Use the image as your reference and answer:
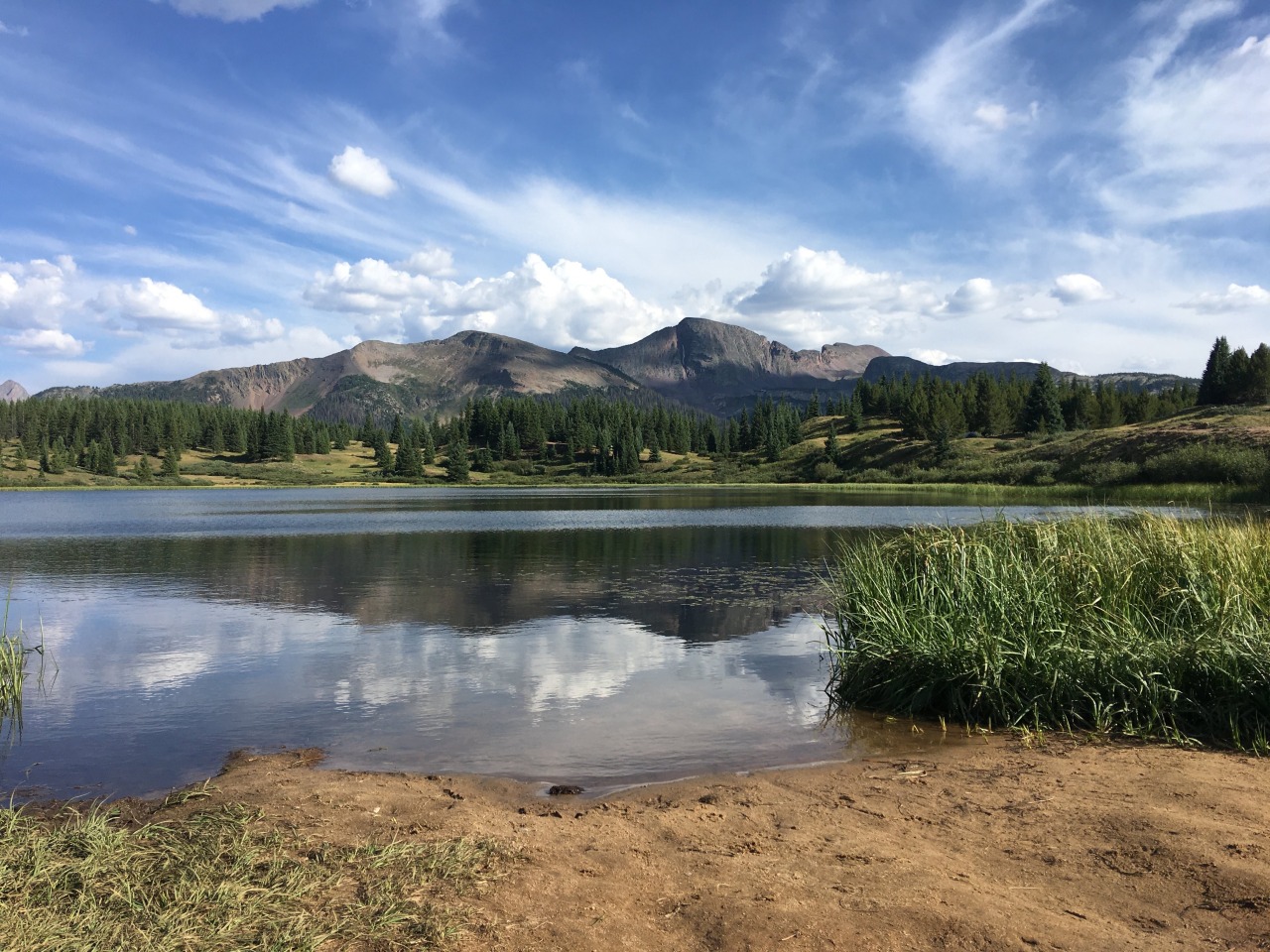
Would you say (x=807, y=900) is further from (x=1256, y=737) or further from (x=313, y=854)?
(x=1256, y=737)

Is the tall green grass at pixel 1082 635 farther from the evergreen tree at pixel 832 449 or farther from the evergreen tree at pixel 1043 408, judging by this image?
the evergreen tree at pixel 832 449

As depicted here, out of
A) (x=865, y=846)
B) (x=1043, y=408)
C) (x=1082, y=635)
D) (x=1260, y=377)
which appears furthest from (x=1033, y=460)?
(x=865, y=846)

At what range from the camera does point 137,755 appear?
44.8 ft

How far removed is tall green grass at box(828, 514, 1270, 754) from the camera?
13.3 meters

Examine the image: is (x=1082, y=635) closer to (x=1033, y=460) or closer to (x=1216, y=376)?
(x=1033, y=460)

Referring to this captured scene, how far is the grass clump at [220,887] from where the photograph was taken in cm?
646

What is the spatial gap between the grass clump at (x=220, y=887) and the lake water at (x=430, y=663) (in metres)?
3.93

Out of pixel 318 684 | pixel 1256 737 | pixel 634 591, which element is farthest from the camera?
pixel 634 591

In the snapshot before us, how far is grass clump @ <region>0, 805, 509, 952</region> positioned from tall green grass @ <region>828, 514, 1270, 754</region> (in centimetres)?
1030

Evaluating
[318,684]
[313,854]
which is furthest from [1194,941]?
[318,684]

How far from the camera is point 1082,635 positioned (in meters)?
15.3

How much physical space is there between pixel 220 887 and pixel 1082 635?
582 inches

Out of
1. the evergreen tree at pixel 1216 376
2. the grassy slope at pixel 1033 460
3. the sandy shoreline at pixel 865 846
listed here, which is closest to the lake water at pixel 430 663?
the sandy shoreline at pixel 865 846

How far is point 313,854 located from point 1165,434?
129681 millimetres
